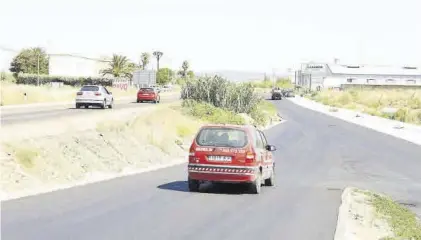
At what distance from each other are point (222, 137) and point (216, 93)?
35376 mm

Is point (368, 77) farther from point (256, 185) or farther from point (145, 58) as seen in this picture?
point (256, 185)

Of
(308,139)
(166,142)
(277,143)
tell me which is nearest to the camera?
(166,142)

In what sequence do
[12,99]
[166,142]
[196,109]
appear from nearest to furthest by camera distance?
1. [166,142]
2. [196,109]
3. [12,99]

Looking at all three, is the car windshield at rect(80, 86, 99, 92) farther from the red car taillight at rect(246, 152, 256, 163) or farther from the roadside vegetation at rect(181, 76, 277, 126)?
the red car taillight at rect(246, 152, 256, 163)

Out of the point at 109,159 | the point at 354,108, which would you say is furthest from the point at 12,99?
the point at 354,108

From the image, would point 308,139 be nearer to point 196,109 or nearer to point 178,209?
point 196,109

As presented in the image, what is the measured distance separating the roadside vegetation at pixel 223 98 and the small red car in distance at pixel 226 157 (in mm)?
29683

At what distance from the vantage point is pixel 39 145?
70.3ft

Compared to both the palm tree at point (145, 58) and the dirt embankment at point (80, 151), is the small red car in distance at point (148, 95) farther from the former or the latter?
the palm tree at point (145, 58)

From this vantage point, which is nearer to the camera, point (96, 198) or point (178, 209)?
point (178, 209)

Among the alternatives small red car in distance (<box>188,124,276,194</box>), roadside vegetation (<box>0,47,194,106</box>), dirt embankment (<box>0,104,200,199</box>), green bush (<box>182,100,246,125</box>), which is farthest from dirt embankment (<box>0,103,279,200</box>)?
roadside vegetation (<box>0,47,194,106</box>)

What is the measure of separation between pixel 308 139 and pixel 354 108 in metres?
55.1

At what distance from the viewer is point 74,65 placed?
159750 mm

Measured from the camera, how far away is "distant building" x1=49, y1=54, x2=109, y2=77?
152000 mm
